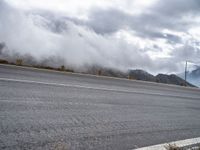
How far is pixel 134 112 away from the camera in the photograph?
761 centimetres

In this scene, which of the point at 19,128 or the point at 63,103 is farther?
the point at 63,103

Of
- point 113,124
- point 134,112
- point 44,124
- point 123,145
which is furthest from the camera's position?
point 134,112

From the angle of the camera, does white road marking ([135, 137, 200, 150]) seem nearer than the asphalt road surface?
No

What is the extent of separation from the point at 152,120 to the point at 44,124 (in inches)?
107

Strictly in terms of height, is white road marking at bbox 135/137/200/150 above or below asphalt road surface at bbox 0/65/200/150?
below

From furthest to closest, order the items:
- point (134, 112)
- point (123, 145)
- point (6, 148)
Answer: point (134, 112) → point (123, 145) → point (6, 148)

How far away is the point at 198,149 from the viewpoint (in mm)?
4832

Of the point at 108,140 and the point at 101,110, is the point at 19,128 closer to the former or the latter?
the point at 108,140

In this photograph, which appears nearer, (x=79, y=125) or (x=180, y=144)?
(x=180, y=144)

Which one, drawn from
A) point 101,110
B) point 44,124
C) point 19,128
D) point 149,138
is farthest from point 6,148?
point 101,110

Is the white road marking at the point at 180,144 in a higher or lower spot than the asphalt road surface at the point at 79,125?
lower

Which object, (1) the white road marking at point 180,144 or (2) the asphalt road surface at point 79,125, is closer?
(2) the asphalt road surface at point 79,125

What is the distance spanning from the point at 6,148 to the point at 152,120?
12.7 ft

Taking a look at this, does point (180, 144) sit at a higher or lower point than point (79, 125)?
lower
